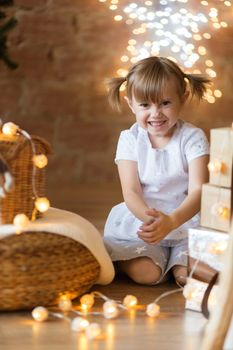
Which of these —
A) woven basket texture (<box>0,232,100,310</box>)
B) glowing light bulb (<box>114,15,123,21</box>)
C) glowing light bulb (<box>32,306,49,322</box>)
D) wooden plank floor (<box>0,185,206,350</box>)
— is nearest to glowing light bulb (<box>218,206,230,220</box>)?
wooden plank floor (<box>0,185,206,350</box>)

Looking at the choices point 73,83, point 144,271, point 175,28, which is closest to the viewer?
point 144,271

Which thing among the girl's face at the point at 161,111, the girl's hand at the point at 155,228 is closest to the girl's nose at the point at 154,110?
the girl's face at the point at 161,111

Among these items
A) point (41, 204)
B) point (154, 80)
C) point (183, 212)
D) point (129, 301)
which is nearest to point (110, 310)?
point (129, 301)

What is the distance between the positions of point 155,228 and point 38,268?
0.36m

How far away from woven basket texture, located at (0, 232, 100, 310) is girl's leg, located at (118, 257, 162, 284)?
0.27 metres

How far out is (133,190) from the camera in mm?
2062

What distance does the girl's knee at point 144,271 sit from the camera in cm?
197

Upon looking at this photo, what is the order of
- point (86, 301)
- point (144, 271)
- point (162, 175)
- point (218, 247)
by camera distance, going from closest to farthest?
1. point (218, 247)
2. point (86, 301)
3. point (144, 271)
4. point (162, 175)

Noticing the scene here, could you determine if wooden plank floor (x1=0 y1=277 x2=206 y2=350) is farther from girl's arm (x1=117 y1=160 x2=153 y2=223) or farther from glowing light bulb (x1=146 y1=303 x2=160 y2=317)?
girl's arm (x1=117 y1=160 x2=153 y2=223)

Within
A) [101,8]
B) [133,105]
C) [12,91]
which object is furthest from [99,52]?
[133,105]

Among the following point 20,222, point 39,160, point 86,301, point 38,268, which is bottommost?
point 86,301

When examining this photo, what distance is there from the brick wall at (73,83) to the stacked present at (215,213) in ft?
6.44

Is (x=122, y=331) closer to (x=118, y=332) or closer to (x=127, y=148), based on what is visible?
(x=118, y=332)

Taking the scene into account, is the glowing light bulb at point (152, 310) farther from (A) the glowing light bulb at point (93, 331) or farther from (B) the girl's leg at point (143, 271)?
(B) the girl's leg at point (143, 271)
